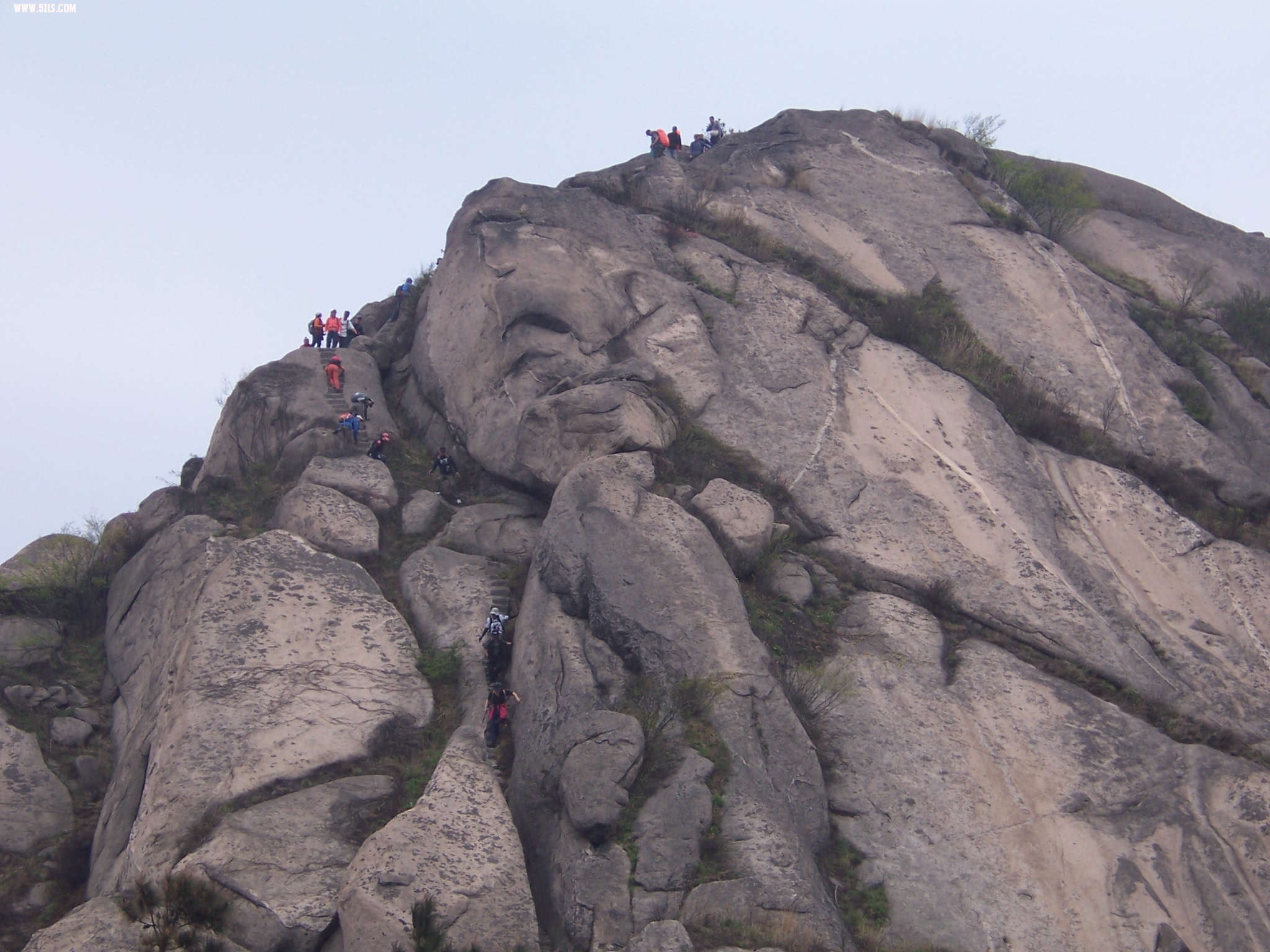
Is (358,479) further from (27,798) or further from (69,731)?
(27,798)

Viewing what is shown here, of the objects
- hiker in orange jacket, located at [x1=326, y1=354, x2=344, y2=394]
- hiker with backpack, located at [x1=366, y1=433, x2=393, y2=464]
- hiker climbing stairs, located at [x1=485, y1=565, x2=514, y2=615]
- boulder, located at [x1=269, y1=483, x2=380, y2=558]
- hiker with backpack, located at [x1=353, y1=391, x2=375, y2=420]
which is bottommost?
hiker climbing stairs, located at [x1=485, y1=565, x2=514, y2=615]

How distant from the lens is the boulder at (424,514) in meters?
19.8

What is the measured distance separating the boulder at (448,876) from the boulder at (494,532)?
17.8 ft

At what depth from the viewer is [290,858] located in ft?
44.4

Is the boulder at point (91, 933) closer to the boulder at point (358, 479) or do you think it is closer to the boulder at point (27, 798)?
the boulder at point (27, 798)

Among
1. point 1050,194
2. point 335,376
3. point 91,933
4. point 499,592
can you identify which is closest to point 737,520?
point 499,592

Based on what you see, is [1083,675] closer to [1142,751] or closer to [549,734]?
[1142,751]

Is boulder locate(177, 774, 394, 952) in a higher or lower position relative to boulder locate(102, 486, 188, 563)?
lower

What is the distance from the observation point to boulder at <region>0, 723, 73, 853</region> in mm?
15422

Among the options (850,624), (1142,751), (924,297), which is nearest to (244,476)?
(850,624)

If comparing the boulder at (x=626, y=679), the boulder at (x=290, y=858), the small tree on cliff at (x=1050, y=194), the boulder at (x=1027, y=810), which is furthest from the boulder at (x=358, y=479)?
the small tree on cliff at (x=1050, y=194)

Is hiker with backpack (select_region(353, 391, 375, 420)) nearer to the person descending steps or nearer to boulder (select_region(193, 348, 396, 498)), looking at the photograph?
boulder (select_region(193, 348, 396, 498))

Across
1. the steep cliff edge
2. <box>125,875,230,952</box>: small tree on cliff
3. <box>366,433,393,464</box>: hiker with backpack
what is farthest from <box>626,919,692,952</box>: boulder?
<box>366,433,393,464</box>: hiker with backpack

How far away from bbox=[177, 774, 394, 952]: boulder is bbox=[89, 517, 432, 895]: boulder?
570 mm
